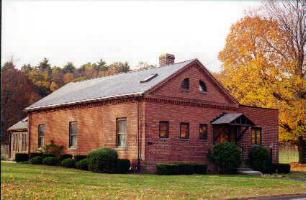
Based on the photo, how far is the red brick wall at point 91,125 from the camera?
103 feet

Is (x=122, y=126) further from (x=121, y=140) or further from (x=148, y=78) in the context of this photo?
(x=148, y=78)

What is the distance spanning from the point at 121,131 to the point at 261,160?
10.0 m

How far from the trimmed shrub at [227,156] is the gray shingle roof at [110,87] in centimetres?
580

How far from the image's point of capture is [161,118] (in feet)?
102

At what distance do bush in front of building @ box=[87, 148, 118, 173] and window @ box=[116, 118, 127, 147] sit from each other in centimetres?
248

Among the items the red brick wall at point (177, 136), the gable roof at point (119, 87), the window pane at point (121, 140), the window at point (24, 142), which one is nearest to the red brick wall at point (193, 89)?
the gable roof at point (119, 87)

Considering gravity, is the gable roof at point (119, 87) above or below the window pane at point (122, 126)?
above

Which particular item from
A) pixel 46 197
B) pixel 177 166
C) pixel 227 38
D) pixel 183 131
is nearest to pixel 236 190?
pixel 46 197

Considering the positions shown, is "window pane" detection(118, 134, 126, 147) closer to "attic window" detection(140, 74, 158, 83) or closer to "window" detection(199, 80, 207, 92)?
"attic window" detection(140, 74, 158, 83)

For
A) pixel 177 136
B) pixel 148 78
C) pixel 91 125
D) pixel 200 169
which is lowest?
pixel 200 169

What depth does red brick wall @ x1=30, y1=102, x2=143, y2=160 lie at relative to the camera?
31.2 metres

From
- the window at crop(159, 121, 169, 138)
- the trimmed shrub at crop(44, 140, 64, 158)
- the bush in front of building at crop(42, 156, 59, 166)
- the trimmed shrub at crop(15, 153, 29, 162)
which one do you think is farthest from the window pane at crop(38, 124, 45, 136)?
the window at crop(159, 121, 169, 138)

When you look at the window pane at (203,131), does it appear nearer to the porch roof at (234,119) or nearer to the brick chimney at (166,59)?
the porch roof at (234,119)

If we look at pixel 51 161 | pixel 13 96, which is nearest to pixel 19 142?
pixel 51 161
